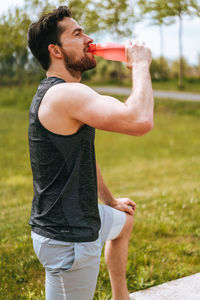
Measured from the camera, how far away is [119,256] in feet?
7.98

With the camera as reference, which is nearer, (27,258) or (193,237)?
(27,258)

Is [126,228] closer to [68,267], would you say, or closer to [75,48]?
[68,267]

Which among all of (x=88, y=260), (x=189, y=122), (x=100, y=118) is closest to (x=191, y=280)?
(x=88, y=260)

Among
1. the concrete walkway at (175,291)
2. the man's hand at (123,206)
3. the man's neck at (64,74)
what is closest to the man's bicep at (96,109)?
the man's neck at (64,74)

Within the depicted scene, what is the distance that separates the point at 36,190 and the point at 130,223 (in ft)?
2.40

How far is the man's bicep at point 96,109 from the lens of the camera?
69.4 inches

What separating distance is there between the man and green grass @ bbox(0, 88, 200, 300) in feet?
3.27

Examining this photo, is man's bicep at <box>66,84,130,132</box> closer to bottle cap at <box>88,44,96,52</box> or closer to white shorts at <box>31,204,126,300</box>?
bottle cap at <box>88,44,96,52</box>

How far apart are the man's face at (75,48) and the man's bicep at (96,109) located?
0.97 feet

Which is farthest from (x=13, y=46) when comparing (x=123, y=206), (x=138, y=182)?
(x=123, y=206)

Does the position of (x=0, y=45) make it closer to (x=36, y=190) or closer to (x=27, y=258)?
(x=27, y=258)

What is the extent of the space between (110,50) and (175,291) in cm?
186

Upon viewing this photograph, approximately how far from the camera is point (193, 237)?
13.4ft

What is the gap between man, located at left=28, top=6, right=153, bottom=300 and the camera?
70.5 inches
